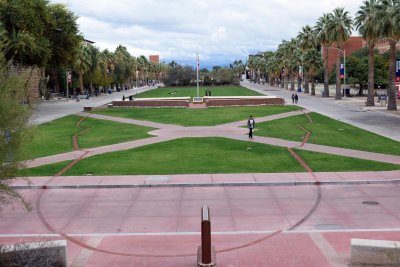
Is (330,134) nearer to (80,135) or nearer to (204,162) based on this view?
(204,162)

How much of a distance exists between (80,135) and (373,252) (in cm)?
2873

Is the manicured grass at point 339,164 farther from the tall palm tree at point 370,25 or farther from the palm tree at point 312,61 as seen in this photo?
the palm tree at point 312,61

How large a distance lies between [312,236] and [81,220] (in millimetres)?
7073

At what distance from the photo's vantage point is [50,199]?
18.6 meters

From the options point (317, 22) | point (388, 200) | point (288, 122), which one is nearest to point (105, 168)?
point (388, 200)

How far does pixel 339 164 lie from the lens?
24094mm

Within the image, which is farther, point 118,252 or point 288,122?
point 288,122

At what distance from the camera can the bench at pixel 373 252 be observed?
11.1m

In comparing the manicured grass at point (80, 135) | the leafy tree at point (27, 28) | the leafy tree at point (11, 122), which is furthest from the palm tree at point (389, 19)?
the leafy tree at point (11, 122)

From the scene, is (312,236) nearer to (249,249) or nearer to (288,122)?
(249,249)

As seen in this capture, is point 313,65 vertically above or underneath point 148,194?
above

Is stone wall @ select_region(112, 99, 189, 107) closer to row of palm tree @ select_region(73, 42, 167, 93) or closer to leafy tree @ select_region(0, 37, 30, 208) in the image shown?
row of palm tree @ select_region(73, 42, 167, 93)

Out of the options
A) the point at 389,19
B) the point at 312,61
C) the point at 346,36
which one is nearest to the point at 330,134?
the point at 389,19

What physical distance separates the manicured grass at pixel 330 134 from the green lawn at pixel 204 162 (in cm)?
412
